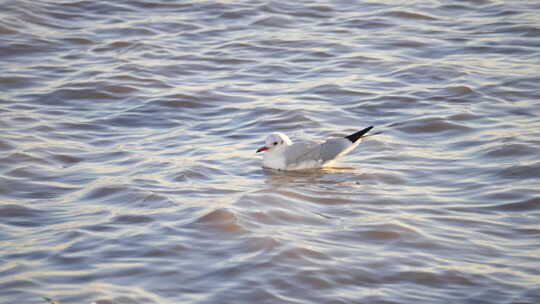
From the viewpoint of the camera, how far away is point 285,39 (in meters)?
13.4

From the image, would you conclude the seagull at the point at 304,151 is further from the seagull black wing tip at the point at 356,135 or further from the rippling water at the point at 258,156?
the rippling water at the point at 258,156

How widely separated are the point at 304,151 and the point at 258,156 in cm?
67

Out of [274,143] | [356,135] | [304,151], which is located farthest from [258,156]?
[356,135]

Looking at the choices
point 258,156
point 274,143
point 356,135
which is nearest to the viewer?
point 274,143

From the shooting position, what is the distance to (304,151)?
347 inches

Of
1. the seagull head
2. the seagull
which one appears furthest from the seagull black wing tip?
the seagull head

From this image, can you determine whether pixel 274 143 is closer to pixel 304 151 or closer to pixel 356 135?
pixel 304 151

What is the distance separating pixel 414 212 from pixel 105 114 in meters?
4.67

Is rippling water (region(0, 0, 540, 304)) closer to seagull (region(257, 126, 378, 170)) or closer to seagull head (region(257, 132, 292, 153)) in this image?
seagull (region(257, 126, 378, 170))

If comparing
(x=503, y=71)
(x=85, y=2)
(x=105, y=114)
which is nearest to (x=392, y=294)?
(x=105, y=114)

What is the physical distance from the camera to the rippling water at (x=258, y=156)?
600 cm

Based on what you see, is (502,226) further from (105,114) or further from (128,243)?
→ (105,114)

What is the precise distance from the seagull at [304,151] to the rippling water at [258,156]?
16 cm

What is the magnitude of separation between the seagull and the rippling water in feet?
0.52
